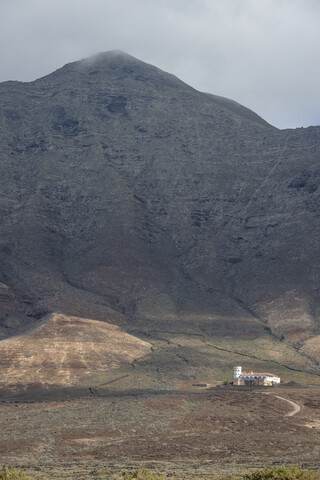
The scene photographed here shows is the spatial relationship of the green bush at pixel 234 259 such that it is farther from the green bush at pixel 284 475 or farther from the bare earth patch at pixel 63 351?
the green bush at pixel 284 475

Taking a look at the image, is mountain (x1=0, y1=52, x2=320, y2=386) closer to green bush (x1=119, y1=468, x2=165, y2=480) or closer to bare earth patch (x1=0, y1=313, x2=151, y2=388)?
bare earth patch (x1=0, y1=313, x2=151, y2=388)

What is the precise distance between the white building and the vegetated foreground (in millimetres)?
5213

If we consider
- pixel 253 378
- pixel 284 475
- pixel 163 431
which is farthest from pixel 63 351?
pixel 284 475

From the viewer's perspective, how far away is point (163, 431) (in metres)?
76.9

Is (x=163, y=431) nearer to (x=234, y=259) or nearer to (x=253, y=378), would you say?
(x=253, y=378)

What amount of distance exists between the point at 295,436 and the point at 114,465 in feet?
76.3

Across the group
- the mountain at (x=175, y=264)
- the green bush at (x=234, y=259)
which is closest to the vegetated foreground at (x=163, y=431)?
the mountain at (x=175, y=264)

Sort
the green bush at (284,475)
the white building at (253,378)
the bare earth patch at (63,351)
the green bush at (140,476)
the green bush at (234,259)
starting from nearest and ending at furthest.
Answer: the green bush at (284,475) → the green bush at (140,476) → the bare earth patch at (63,351) → the white building at (253,378) → the green bush at (234,259)

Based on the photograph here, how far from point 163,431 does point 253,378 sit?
38480 millimetres

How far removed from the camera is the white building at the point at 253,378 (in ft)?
366

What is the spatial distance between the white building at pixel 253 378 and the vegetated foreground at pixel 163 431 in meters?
5.21

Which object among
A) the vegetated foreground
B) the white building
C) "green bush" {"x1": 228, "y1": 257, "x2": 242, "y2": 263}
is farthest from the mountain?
the vegetated foreground

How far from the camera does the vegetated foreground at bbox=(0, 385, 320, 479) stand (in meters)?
61.3

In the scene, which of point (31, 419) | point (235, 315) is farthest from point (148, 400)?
point (235, 315)
